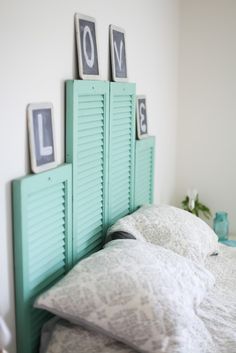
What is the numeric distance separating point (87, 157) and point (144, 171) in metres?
0.72

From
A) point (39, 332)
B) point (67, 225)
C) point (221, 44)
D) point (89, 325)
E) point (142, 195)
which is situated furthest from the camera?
point (221, 44)

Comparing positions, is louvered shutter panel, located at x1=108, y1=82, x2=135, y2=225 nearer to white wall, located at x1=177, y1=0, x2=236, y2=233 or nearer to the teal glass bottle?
the teal glass bottle

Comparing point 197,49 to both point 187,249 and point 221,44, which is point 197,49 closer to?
point 221,44

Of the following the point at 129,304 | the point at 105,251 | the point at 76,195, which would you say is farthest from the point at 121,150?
the point at 129,304

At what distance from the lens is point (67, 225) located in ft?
5.03

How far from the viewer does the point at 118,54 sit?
1.95 meters

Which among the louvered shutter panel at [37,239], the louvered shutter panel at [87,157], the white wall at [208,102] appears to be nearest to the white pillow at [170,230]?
the louvered shutter panel at [87,157]

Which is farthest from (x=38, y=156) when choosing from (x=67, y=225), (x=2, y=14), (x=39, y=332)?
(x=39, y=332)

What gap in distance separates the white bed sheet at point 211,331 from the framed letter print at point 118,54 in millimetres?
892

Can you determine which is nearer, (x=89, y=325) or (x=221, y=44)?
(x=89, y=325)

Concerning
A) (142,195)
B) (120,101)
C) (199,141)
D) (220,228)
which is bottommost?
(220,228)

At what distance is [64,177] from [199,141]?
167cm

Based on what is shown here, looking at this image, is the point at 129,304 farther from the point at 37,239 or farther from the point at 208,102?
the point at 208,102

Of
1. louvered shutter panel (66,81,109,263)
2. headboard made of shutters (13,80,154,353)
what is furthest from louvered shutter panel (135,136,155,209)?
louvered shutter panel (66,81,109,263)
